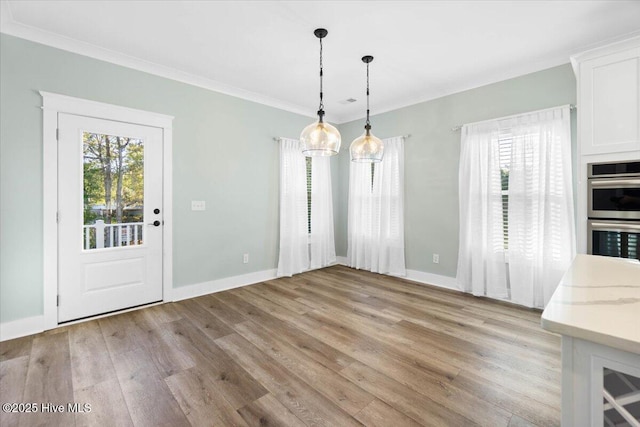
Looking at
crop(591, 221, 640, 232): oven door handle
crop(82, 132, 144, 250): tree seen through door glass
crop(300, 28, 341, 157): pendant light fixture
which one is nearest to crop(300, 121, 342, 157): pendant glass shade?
crop(300, 28, 341, 157): pendant light fixture

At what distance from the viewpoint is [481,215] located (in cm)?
375

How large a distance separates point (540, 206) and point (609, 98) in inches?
48.5

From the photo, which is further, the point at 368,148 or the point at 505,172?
the point at 505,172

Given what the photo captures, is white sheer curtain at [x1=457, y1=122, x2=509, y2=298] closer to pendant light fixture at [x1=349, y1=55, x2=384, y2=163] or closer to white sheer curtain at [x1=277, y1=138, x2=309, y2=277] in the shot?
pendant light fixture at [x1=349, y1=55, x2=384, y2=163]

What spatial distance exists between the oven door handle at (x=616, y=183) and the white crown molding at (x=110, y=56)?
3949 millimetres

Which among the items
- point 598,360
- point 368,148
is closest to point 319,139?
point 368,148

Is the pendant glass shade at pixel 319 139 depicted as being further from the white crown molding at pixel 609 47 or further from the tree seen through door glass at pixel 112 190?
the white crown molding at pixel 609 47

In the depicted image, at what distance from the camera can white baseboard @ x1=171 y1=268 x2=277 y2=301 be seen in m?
3.66

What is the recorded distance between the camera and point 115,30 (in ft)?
8.85

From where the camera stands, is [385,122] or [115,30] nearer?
[115,30]

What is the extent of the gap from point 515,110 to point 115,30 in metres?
4.34

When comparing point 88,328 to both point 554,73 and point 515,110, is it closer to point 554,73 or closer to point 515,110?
point 515,110

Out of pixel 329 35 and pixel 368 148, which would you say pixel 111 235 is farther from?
pixel 329 35

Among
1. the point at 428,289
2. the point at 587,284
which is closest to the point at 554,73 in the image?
the point at 428,289
